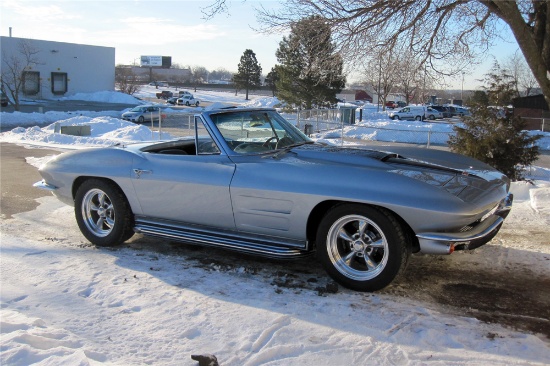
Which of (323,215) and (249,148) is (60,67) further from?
(323,215)

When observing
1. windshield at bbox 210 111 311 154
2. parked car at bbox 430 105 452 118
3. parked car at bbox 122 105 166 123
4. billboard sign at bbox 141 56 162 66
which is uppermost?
billboard sign at bbox 141 56 162 66

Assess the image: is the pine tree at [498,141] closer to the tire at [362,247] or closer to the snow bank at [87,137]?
the tire at [362,247]

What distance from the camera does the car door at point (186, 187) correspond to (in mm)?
4461

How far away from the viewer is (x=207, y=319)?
3.45 meters

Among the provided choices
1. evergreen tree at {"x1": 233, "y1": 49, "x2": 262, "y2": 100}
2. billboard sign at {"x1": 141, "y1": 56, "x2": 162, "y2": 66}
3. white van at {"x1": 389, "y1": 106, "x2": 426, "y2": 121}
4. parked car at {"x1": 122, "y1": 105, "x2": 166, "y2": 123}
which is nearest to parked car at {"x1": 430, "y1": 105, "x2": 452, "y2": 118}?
white van at {"x1": 389, "y1": 106, "x2": 426, "y2": 121}

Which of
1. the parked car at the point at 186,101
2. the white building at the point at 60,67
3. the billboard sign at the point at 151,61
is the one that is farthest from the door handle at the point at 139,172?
the billboard sign at the point at 151,61

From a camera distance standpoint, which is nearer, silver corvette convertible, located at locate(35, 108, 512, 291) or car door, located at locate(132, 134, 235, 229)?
silver corvette convertible, located at locate(35, 108, 512, 291)

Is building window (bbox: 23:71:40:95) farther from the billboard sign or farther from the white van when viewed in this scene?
the billboard sign

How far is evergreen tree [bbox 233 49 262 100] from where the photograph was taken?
2960 inches

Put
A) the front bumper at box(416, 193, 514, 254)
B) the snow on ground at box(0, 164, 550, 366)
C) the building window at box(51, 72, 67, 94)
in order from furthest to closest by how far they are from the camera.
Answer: the building window at box(51, 72, 67, 94) < the front bumper at box(416, 193, 514, 254) < the snow on ground at box(0, 164, 550, 366)

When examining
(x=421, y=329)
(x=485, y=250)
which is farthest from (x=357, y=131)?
(x=421, y=329)

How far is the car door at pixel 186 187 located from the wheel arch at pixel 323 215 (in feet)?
2.39

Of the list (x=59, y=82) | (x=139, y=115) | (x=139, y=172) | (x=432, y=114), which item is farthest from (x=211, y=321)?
(x=59, y=82)

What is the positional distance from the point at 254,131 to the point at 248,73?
72.8 m
